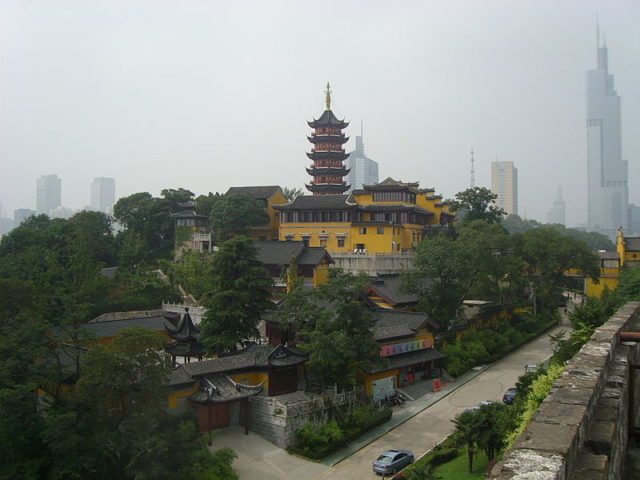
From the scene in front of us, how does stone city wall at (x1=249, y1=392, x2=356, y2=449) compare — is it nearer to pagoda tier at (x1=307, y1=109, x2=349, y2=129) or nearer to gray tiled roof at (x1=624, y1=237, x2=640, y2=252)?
gray tiled roof at (x1=624, y1=237, x2=640, y2=252)

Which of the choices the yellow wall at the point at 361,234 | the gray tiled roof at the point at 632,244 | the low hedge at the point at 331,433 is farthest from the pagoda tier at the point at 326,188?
the low hedge at the point at 331,433

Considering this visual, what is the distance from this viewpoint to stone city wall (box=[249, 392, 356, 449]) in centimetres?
2144

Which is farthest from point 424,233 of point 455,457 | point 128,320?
point 455,457

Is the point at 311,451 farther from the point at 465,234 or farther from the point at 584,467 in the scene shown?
the point at 465,234

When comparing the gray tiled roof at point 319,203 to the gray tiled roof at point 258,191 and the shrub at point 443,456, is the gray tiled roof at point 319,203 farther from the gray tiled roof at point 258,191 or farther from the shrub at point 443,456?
the shrub at point 443,456

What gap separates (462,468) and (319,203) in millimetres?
34255

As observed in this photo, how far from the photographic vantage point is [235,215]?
5059 cm

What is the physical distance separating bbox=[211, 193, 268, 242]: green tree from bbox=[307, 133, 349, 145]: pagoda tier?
19.2 m

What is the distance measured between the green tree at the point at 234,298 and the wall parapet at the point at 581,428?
68.8 feet

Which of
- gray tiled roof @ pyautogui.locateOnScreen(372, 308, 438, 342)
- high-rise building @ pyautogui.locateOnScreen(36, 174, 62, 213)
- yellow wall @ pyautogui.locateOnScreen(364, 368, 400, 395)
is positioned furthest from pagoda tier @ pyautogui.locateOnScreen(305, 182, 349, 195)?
high-rise building @ pyautogui.locateOnScreen(36, 174, 62, 213)

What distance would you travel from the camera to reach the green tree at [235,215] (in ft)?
165

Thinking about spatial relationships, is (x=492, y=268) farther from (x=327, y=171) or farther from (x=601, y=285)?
(x=327, y=171)

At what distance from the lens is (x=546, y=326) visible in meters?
42.7

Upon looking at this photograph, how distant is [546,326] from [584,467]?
4141 centimetres
